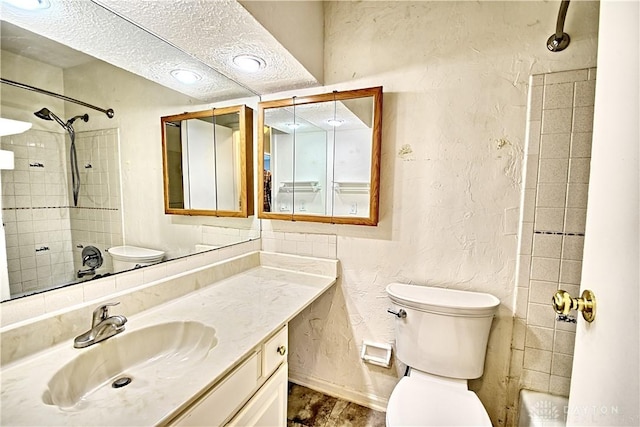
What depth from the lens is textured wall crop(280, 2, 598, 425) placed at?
1.21 m

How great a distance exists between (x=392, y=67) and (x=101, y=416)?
5.52 ft

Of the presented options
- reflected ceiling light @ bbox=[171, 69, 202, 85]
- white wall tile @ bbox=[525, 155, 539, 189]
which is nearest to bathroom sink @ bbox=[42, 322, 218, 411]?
reflected ceiling light @ bbox=[171, 69, 202, 85]

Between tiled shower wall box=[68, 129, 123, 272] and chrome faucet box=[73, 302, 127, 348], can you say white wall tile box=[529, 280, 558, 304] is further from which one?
tiled shower wall box=[68, 129, 123, 272]

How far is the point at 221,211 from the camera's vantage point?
165 cm

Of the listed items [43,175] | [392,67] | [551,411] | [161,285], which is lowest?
[551,411]

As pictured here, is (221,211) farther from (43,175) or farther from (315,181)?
(43,175)

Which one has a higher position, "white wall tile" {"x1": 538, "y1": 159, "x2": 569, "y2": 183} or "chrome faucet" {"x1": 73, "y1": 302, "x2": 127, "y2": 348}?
"white wall tile" {"x1": 538, "y1": 159, "x2": 569, "y2": 183}

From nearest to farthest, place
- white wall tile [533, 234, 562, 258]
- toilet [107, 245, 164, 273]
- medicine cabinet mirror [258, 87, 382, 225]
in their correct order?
toilet [107, 245, 164, 273], white wall tile [533, 234, 562, 258], medicine cabinet mirror [258, 87, 382, 225]

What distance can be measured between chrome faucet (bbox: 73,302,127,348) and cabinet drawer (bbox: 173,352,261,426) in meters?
0.42

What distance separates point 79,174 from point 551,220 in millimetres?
1890

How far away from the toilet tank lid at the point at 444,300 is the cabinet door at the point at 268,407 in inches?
24.8

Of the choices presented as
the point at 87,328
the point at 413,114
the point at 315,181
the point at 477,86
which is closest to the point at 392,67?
the point at 413,114

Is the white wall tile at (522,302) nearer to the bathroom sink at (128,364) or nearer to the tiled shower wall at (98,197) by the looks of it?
the bathroom sink at (128,364)

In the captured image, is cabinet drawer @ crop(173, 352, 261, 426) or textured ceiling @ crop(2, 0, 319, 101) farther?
textured ceiling @ crop(2, 0, 319, 101)
